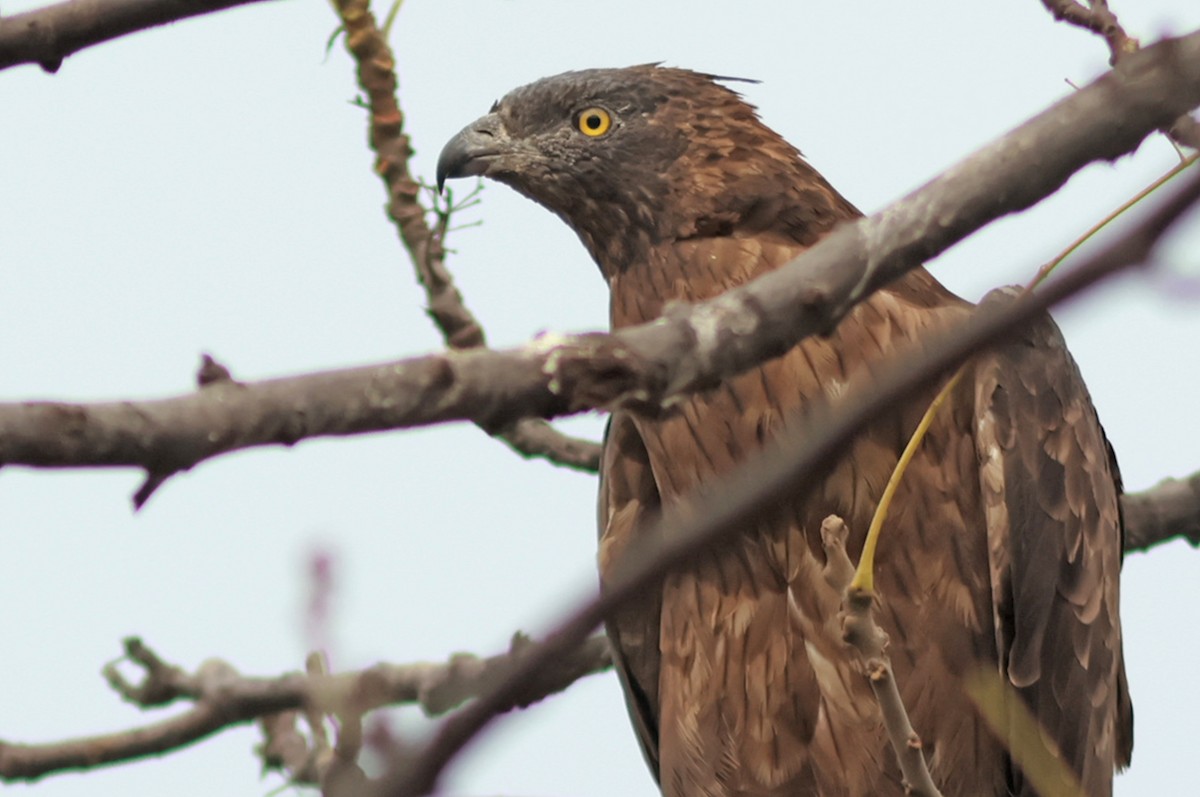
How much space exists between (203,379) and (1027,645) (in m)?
3.86

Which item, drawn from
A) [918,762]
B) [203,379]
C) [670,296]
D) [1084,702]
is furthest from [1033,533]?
[203,379]

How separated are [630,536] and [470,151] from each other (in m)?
1.71

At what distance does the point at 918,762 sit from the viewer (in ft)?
11.8

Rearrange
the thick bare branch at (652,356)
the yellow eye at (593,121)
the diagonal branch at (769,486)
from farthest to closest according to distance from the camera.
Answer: the yellow eye at (593,121)
the thick bare branch at (652,356)
the diagonal branch at (769,486)

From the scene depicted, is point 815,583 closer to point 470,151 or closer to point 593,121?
point 593,121

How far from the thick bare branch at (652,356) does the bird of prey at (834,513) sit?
204cm

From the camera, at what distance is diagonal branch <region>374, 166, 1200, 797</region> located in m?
1.19

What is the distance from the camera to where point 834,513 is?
5219 mm

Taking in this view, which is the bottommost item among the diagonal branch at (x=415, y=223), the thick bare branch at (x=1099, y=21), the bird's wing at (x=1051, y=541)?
the bird's wing at (x=1051, y=541)

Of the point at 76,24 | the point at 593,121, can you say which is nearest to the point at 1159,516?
the point at 593,121

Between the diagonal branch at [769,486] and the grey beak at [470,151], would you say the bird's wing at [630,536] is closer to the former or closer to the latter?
the grey beak at [470,151]

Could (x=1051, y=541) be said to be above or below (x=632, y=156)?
below

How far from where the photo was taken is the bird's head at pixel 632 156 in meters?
5.81

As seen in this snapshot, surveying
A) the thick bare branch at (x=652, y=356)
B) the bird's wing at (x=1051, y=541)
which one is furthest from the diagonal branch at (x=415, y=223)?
the thick bare branch at (x=652, y=356)
